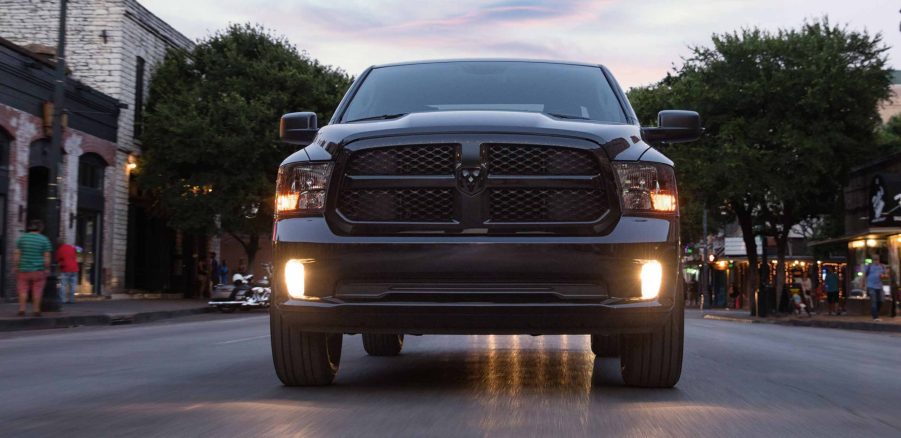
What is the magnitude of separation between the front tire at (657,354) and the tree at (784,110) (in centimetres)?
2849

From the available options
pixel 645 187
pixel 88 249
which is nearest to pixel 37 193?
pixel 88 249

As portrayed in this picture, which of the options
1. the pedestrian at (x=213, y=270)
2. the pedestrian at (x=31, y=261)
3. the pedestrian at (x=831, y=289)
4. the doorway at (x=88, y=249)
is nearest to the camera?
the pedestrian at (x=31, y=261)

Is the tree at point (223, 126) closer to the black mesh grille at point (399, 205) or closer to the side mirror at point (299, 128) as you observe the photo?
the side mirror at point (299, 128)

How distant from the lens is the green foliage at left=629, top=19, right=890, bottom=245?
33.8m

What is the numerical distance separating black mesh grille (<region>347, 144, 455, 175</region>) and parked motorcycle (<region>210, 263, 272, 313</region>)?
22.7 meters

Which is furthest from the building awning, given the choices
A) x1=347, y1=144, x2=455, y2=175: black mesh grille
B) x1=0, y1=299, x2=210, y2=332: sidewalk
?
x1=347, y1=144, x2=455, y2=175: black mesh grille

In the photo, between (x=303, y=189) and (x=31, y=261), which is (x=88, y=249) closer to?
(x=31, y=261)

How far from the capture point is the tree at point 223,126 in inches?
1286

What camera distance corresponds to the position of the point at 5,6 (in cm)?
3409

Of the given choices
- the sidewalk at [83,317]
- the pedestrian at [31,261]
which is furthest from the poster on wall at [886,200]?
the pedestrian at [31,261]

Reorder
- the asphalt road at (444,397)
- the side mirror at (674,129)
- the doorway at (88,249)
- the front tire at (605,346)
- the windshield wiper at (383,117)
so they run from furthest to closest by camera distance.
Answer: the doorway at (88,249)
the front tire at (605,346)
the side mirror at (674,129)
the windshield wiper at (383,117)
the asphalt road at (444,397)

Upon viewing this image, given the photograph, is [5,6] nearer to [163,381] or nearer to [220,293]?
[220,293]

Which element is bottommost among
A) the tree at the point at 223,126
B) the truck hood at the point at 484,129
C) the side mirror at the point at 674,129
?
the truck hood at the point at 484,129

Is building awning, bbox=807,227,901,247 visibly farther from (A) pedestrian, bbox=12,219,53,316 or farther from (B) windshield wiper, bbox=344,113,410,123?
(B) windshield wiper, bbox=344,113,410,123
